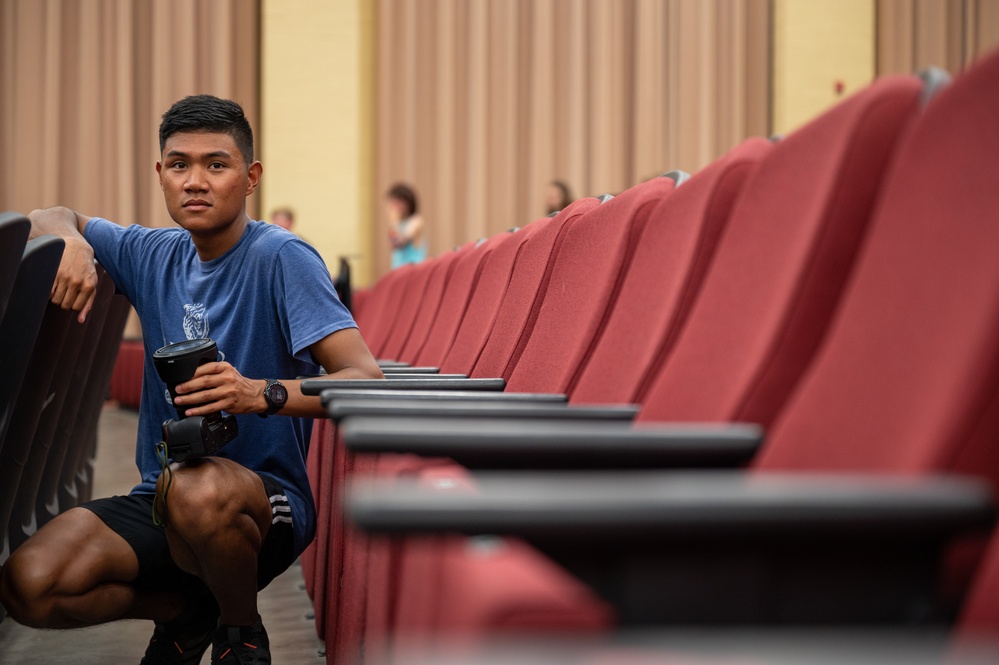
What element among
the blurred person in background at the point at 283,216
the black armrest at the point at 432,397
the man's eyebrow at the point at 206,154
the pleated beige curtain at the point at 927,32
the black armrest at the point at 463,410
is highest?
the pleated beige curtain at the point at 927,32

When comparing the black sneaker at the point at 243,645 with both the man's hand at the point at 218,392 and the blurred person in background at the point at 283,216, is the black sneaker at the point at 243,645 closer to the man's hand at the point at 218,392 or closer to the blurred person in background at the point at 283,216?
the man's hand at the point at 218,392

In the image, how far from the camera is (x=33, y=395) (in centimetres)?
154

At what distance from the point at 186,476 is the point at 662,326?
0.59 meters

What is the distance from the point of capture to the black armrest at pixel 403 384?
1.16 metres

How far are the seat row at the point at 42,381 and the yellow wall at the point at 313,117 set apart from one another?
12.4ft

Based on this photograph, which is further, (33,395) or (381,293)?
(381,293)

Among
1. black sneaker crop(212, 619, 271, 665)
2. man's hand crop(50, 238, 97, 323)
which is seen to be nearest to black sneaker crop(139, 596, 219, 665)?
black sneaker crop(212, 619, 271, 665)

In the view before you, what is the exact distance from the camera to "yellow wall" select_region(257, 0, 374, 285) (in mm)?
6031

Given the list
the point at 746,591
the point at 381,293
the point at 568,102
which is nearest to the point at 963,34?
the point at 568,102

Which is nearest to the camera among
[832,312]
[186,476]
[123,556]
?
[832,312]

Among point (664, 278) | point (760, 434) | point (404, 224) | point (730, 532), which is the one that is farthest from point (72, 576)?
point (404, 224)

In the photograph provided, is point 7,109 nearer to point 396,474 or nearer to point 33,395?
point 33,395

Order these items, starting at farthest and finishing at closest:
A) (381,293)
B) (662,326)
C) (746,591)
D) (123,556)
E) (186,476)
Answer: (381,293) → (123,556) → (186,476) → (662,326) → (746,591)

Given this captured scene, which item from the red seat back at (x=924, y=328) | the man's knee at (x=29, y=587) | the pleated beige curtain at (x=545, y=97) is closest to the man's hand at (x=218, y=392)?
the man's knee at (x=29, y=587)
